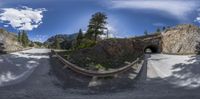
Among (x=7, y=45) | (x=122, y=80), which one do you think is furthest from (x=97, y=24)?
(x=122, y=80)

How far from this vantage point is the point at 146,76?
22.8 meters

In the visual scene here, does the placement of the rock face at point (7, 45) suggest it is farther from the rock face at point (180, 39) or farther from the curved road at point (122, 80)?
the rock face at point (180, 39)

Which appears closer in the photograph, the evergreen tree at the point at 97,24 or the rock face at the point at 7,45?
the rock face at the point at 7,45

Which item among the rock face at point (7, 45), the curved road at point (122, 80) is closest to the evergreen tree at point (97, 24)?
the rock face at point (7, 45)

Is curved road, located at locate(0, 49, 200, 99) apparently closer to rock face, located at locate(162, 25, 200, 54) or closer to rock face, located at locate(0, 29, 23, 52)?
rock face, located at locate(0, 29, 23, 52)

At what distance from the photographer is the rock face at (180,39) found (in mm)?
55969

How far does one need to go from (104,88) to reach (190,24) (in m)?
46.8

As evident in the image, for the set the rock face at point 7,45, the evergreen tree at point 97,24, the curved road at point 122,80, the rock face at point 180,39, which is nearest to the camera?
the curved road at point 122,80

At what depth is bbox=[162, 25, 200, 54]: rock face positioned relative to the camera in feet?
184

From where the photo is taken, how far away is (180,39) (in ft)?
192

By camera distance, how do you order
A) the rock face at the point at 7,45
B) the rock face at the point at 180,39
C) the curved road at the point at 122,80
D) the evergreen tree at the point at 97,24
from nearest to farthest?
the curved road at the point at 122,80, the rock face at the point at 7,45, the rock face at the point at 180,39, the evergreen tree at the point at 97,24

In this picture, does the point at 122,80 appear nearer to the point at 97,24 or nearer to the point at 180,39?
the point at 180,39

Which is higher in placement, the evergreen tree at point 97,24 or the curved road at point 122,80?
the evergreen tree at point 97,24

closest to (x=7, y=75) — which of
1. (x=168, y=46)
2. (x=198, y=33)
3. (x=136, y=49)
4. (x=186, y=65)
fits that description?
(x=186, y=65)
